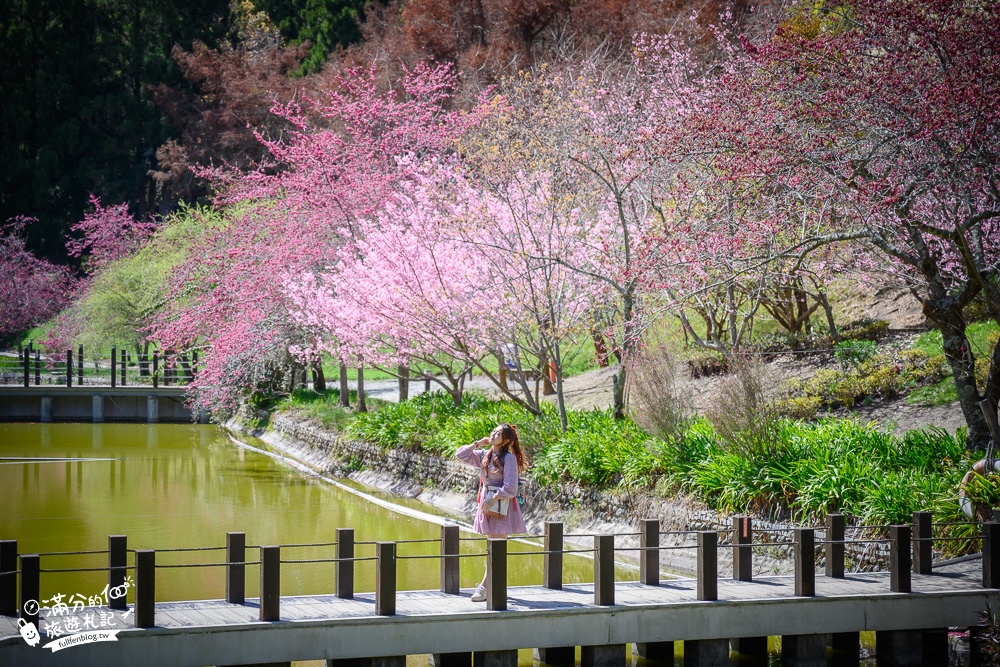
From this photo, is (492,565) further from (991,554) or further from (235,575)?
(991,554)

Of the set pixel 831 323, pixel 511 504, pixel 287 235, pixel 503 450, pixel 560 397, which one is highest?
pixel 287 235

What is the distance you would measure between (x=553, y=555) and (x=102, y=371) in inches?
1253

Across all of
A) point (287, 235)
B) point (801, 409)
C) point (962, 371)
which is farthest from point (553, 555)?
point (287, 235)

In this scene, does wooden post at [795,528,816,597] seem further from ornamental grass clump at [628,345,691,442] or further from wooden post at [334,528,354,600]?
ornamental grass clump at [628,345,691,442]

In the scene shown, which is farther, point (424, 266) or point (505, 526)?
point (424, 266)

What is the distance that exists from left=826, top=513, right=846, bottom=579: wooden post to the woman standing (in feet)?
8.94

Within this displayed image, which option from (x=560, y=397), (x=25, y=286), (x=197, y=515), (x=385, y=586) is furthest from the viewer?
(x=25, y=286)

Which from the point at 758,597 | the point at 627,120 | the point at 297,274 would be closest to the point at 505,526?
the point at 758,597

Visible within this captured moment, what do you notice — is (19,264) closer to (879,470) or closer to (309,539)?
(309,539)

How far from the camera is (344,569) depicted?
358 inches

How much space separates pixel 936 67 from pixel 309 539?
10.1 m

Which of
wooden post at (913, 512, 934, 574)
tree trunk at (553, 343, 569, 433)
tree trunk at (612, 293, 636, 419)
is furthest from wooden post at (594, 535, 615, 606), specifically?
tree trunk at (553, 343, 569, 433)

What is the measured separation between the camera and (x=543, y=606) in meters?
8.83

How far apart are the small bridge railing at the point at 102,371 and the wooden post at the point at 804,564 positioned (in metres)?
26.0
